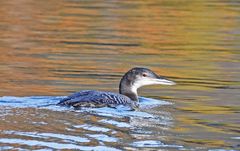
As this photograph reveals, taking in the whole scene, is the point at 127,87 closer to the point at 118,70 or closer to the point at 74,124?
the point at 118,70

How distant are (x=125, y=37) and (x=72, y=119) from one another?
11929mm

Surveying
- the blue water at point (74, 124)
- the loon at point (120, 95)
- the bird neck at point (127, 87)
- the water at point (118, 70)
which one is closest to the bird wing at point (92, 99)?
the loon at point (120, 95)

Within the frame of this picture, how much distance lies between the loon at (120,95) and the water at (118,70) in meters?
0.25

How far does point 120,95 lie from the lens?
14516mm

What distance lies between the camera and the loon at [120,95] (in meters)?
13.7

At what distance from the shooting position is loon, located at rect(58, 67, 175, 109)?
13742 mm

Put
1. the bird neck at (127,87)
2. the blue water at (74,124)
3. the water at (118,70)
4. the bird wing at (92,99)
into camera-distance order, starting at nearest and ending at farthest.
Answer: the blue water at (74,124) → the water at (118,70) → the bird wing at (92,99) → the bird neck at (127,87)

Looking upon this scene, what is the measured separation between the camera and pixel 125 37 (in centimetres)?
2434

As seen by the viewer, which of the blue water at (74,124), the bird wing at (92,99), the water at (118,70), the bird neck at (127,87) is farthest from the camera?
the bird neck at (127,87)

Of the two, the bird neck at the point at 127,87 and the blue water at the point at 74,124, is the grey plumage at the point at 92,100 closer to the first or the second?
the blue water at the point at 74,124

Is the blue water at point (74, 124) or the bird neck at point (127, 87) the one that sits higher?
the bird neck at point (127, 87)

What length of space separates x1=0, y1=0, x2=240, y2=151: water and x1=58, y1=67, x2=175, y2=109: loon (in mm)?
252

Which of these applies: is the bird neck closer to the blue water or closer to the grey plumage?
the blue water

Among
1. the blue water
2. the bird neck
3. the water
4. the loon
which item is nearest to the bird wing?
the loon
